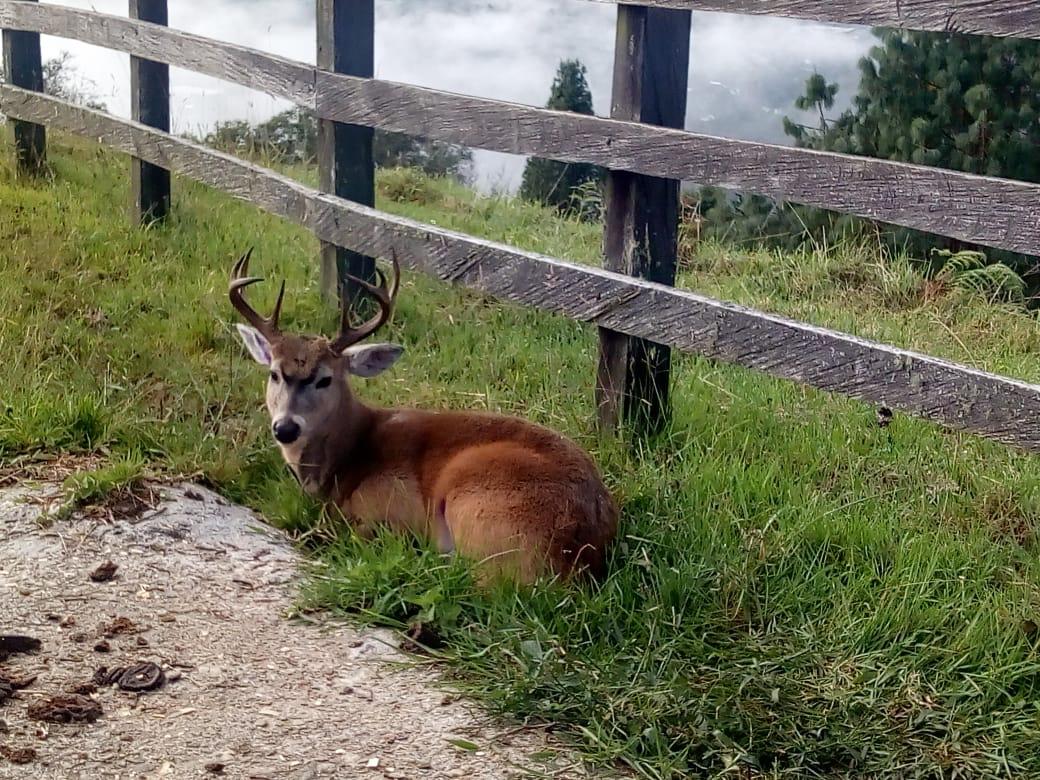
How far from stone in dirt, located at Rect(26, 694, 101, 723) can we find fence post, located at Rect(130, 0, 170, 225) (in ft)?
17.0

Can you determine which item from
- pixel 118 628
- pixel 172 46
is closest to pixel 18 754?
pixel 118 628

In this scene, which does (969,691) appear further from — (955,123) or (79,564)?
(955,123)

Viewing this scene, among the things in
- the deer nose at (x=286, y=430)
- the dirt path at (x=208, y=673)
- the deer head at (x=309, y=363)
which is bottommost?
the dirt path at (x=208, y=673)

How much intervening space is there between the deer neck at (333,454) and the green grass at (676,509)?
105 mm

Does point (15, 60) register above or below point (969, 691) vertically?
above

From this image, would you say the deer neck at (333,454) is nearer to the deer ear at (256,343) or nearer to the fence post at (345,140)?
the deer ear at (256,343)

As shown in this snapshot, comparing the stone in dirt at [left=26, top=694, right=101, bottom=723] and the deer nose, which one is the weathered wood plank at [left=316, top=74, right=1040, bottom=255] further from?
the stone in dirt at [left=26, top=694, right=101, bottom=723]

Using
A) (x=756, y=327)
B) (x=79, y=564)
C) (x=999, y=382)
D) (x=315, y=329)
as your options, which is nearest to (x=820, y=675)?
(x=999, y=382)

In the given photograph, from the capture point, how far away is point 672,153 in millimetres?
5172

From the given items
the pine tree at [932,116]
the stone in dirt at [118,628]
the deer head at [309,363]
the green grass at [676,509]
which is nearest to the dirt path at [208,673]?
the stone in dirt at [118,628]

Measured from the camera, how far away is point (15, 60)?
9812mm

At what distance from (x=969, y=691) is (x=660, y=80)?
261cm

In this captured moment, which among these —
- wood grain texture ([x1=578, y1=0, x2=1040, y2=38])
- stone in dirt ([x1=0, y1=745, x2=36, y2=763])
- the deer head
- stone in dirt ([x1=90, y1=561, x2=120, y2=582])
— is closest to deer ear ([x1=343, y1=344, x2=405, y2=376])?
the deer head

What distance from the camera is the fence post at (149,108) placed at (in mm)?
8594
